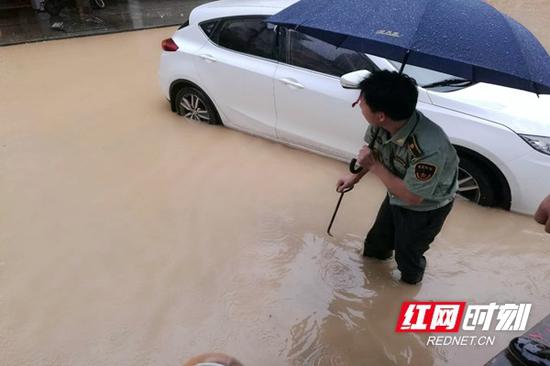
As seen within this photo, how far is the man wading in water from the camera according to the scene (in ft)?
7.30

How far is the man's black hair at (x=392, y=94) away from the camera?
2.20 m

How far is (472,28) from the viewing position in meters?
2.22

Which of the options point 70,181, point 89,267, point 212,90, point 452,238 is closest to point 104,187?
point 70,181

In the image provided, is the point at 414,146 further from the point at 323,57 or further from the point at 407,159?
the point at 323,57

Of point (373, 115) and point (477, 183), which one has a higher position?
point (373, 115)

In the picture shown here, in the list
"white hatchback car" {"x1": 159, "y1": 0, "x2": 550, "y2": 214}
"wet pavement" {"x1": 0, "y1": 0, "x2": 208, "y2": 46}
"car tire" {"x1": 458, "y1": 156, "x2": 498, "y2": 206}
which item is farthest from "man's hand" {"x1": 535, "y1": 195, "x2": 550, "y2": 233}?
"wet pavement" {"x1": 0, "y1": 0, "x2": 208, "y2": 46}

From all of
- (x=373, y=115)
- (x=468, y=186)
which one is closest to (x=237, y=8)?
(x=468, y=186)

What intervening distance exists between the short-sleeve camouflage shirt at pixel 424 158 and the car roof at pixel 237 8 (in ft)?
8.43

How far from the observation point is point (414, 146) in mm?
2357

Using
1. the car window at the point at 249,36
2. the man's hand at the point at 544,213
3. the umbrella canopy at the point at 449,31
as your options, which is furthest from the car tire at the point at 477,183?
the car window at the point at 249,36

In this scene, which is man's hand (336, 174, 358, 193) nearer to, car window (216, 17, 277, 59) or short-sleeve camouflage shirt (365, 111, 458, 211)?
short-sleeve camouflage shirt (365, 111, 458, 211)

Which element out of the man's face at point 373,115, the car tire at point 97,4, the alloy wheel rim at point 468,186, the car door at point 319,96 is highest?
the man's face at point 373,115

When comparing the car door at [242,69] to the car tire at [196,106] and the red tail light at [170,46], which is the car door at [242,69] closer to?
the car tire at [196,106]

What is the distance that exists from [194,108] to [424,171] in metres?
3.63
